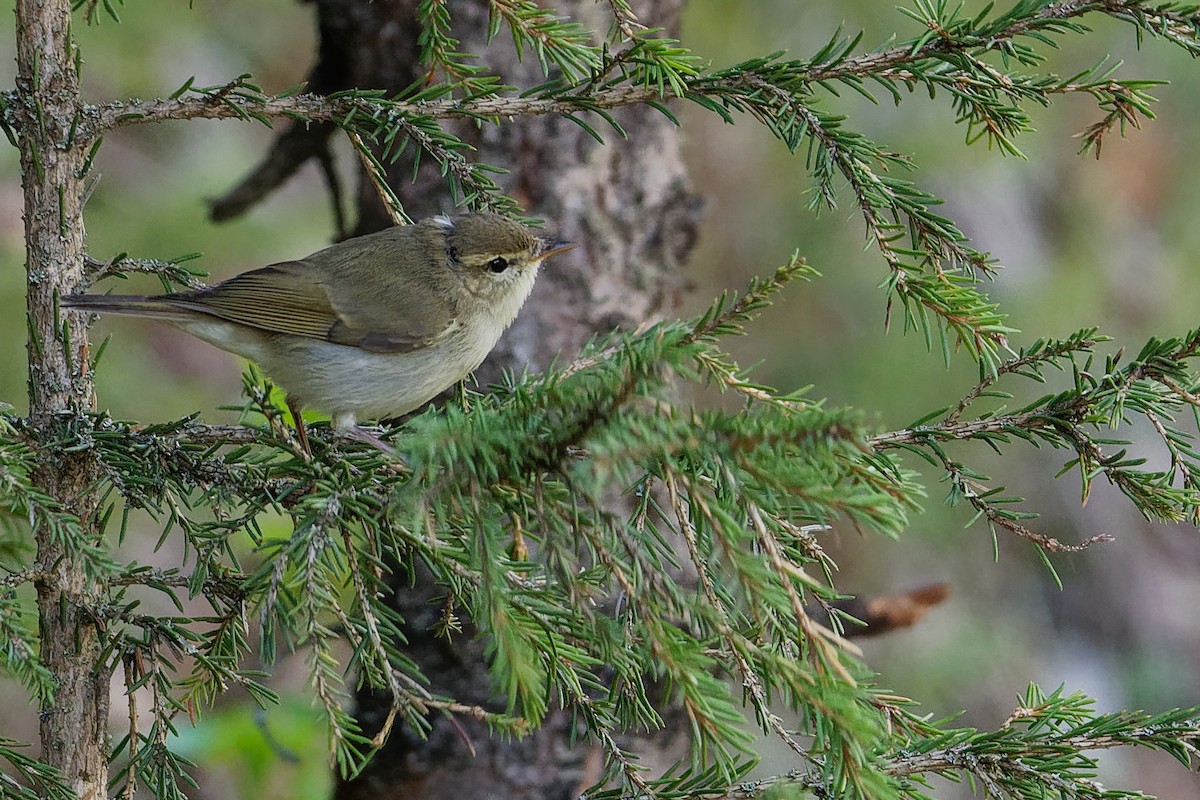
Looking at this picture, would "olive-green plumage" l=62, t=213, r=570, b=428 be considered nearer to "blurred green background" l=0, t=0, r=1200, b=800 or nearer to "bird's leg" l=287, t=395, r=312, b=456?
"bird's leg" l=287, t=395, r=312, b=456

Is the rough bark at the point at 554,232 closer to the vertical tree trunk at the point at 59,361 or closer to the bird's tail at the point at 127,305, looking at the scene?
the bird's tail at the point at 127,305

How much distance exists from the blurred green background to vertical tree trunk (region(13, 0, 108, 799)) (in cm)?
179

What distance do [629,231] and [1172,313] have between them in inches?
156

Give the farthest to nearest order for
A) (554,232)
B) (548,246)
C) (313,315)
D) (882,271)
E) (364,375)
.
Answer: (882,271) < (554,232) < (548,246) < (313,315) < (364,375)

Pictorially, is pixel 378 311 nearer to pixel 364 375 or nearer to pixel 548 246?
pixel 364 375

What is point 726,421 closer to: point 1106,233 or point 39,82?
point 39,82

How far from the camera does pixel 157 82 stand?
5.33 metres

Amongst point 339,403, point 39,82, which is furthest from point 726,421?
point 339,403

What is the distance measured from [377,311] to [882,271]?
3556 mm

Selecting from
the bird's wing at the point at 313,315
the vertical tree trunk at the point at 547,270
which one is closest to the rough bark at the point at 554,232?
the vertical tree trunk at the point at 547,270

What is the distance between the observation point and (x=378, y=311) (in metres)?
3.11

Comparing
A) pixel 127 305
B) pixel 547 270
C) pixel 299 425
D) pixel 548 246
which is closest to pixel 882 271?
pixel 547 270

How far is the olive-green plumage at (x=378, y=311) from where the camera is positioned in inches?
116

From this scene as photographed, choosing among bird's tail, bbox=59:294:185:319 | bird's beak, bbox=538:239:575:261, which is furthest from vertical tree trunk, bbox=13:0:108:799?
bird's beak, bbox=538:239:575:261
